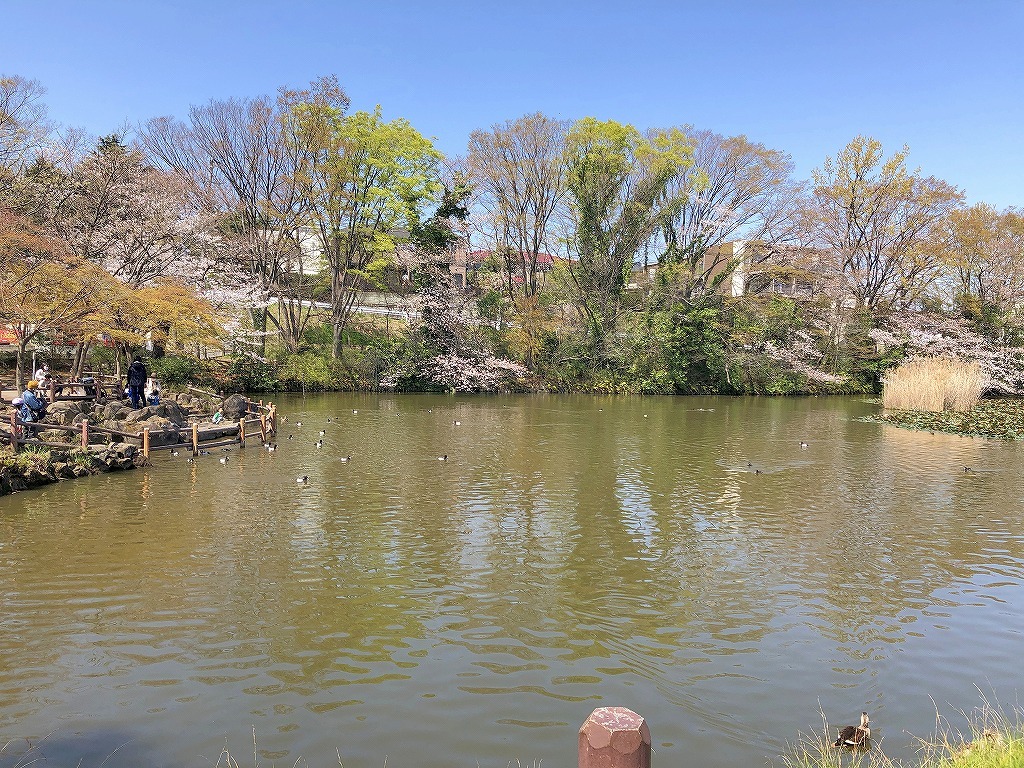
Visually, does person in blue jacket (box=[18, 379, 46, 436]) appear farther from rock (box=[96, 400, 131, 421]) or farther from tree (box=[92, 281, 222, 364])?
tree (box=[92, 281, 222, 364])

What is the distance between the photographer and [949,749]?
4.97 m

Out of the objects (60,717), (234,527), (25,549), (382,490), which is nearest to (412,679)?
(60,717)

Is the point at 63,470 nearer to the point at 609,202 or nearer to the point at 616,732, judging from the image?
the point at 616,732

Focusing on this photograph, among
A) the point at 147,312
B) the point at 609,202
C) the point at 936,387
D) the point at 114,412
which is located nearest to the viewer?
the point at 114,412

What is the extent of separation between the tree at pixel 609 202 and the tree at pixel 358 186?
9.44 m

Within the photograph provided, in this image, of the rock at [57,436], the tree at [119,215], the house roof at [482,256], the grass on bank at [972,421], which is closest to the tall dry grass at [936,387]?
the grass on bank at [972,421]

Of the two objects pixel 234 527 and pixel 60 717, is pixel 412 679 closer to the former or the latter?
pixel 60 717

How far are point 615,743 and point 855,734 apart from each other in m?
4.03

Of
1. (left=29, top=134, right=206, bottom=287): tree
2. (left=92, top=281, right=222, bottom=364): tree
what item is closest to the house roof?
(left=29, top=134, right=206, bottom=287): tree

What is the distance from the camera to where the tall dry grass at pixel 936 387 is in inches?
1134

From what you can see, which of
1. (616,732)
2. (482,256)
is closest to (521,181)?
(482,256)

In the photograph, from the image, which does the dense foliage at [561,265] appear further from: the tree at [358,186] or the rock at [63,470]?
the rock at [63,470]

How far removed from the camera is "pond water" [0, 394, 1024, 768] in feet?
19.1

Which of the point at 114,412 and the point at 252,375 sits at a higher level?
the point at 252,375
